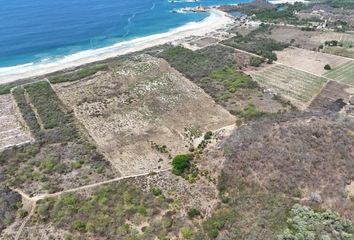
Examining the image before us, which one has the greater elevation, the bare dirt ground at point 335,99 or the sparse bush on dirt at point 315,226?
the sparse bush on dirt at point 315,226

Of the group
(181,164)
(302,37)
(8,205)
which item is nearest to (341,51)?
(302,37)

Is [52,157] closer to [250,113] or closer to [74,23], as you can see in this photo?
[250,113]

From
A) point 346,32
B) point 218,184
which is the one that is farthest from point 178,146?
point 346,32

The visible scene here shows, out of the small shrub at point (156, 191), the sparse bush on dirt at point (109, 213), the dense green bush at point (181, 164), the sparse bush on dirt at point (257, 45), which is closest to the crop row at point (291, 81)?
the sparse bush on dirt at point (257, 45)

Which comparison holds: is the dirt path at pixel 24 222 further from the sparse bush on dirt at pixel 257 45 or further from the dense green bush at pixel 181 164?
the sparse bush on dirt at pixel 257 45

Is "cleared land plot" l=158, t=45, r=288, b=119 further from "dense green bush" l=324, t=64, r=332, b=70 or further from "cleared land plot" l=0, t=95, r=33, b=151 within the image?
"cleared land plot" l=0, t=95, r=33, b=151
